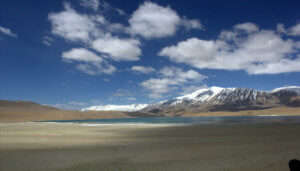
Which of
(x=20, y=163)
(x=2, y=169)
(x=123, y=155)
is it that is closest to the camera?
(x=2, y=169)

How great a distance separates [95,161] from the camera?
1120 cm

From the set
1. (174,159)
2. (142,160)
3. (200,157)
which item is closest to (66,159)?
(142,160)

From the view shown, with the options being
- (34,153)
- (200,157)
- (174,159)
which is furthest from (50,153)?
(200,157)

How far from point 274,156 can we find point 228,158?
8.94 feet

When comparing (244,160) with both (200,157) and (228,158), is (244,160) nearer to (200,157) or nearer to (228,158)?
(228,158)

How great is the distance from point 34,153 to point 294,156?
15.6 meters

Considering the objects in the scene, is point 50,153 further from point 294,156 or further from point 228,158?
point 294,156

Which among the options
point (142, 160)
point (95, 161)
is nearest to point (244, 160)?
point (142, 160)

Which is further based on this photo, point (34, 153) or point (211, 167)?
point (34, 153)

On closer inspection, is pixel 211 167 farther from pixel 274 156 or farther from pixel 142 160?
pixel 274 156

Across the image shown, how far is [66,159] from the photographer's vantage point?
11.7 m

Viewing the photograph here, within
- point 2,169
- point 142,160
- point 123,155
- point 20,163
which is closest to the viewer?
point 2,169

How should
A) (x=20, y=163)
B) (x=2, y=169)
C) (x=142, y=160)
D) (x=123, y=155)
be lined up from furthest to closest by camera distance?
(x=123, y=155) < (x=142, y=160) < (x=20, y=163) < (x=2, y=169)

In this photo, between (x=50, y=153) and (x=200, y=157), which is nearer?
(x=200, y=157)
